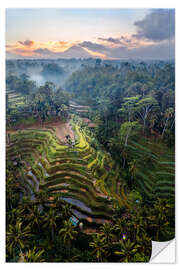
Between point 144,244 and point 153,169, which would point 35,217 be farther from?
point 153,169

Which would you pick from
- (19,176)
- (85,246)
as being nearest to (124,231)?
(85,246)

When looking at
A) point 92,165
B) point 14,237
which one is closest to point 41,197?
point 14,237

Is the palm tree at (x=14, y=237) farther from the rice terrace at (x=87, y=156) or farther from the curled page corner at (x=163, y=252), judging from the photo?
the curled page corner at (x=163, y=252)

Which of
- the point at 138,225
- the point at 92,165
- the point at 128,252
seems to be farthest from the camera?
the point at 92,165

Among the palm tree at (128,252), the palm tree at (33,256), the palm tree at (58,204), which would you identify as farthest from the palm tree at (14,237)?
the palm tree at (128,252)
